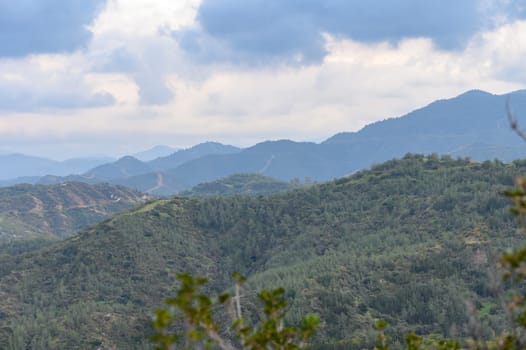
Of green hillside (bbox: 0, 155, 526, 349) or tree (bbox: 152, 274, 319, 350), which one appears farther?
green hillside (bbox: 0, 155, 526, 349)

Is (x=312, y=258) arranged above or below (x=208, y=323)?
below

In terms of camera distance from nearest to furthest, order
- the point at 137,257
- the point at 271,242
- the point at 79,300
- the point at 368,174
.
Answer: the point at 79,300, the point at 137,257, the point at 271,242, the point at 368,174

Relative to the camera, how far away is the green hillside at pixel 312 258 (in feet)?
277

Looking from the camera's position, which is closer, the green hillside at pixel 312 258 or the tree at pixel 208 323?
the tree at pixel 208 323

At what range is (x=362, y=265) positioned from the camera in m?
97.1

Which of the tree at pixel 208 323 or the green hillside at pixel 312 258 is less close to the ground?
the tree at pixel 208 323

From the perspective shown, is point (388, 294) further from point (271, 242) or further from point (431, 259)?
point (271, 242)

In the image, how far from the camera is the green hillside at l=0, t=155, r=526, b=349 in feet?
277

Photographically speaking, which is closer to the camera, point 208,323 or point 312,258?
point 208,323

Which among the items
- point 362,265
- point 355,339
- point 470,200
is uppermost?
point 470,200

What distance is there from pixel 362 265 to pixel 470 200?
36.9 m

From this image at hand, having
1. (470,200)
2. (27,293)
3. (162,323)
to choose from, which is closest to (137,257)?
(27,293)

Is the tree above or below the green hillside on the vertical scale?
above

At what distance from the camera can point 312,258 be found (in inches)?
4601
